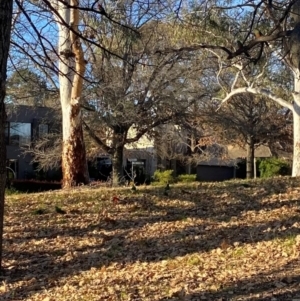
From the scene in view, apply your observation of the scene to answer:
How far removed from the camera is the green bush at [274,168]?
109ft

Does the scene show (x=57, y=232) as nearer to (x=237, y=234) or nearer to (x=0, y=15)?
(x=237, y=234)

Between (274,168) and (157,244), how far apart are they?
1046 inches

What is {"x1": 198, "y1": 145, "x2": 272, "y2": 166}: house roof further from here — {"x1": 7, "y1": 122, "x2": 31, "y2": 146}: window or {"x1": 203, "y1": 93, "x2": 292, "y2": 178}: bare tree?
{"x1": 7, "y1": 122, "x2": 31, "y2": 146}: window

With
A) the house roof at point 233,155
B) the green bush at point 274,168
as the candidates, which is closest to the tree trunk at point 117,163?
the house roof at point 233,155

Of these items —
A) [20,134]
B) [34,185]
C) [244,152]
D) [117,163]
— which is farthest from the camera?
[244,152]

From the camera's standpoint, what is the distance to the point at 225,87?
2197 centimetres

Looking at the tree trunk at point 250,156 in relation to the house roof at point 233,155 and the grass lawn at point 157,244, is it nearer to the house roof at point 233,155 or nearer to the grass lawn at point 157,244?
the house roof at point 233,155

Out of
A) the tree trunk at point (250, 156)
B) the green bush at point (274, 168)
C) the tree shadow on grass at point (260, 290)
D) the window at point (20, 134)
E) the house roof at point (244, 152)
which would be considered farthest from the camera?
the house roof at point (244, 152)

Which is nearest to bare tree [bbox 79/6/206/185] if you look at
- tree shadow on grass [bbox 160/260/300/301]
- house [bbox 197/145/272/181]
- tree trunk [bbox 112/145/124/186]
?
tree trunk [bbox 112/145/124/186]

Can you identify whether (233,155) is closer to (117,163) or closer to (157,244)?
(117,163)

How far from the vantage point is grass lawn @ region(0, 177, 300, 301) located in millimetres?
6168

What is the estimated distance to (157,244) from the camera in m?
8.29

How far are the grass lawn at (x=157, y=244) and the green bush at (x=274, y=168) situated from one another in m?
21.3

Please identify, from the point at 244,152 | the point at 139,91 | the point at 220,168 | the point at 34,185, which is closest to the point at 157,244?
the point at 139,91
